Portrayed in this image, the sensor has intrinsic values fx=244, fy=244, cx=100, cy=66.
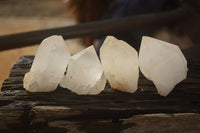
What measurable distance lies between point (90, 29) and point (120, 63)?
854mm

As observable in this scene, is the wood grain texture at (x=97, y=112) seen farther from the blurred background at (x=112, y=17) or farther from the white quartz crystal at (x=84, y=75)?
the blurred background at (x=112, y=17)

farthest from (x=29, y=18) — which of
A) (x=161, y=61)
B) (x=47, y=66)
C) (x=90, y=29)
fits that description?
(x=161, y=61)

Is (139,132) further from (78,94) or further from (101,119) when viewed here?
(78,94)

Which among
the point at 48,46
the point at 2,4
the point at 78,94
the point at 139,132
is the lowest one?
the point at 139,132

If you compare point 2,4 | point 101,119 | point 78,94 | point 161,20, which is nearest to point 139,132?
point 101,119

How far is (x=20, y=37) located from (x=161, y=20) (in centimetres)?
103

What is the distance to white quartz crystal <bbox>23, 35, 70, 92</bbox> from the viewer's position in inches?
28.8

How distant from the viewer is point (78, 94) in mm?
757

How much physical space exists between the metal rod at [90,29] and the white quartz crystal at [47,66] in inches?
25.8

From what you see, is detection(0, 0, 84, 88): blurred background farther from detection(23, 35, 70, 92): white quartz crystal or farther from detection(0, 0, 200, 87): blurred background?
detection(23, 35, 70, 92): white quartz crystal

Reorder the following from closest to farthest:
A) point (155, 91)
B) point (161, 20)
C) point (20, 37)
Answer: point (155, 91) < point (20, 37) < point (161, 20)

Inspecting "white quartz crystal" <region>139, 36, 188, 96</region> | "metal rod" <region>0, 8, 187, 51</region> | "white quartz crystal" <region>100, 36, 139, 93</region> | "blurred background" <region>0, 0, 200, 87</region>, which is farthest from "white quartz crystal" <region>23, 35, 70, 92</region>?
"blurred background" <region>0, 0, 200, 87</region>

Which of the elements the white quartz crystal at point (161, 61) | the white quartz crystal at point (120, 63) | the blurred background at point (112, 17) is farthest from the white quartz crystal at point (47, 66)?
the blurred background at point (112, 17)

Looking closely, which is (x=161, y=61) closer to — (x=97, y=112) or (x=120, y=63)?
(x=120, y=63)
